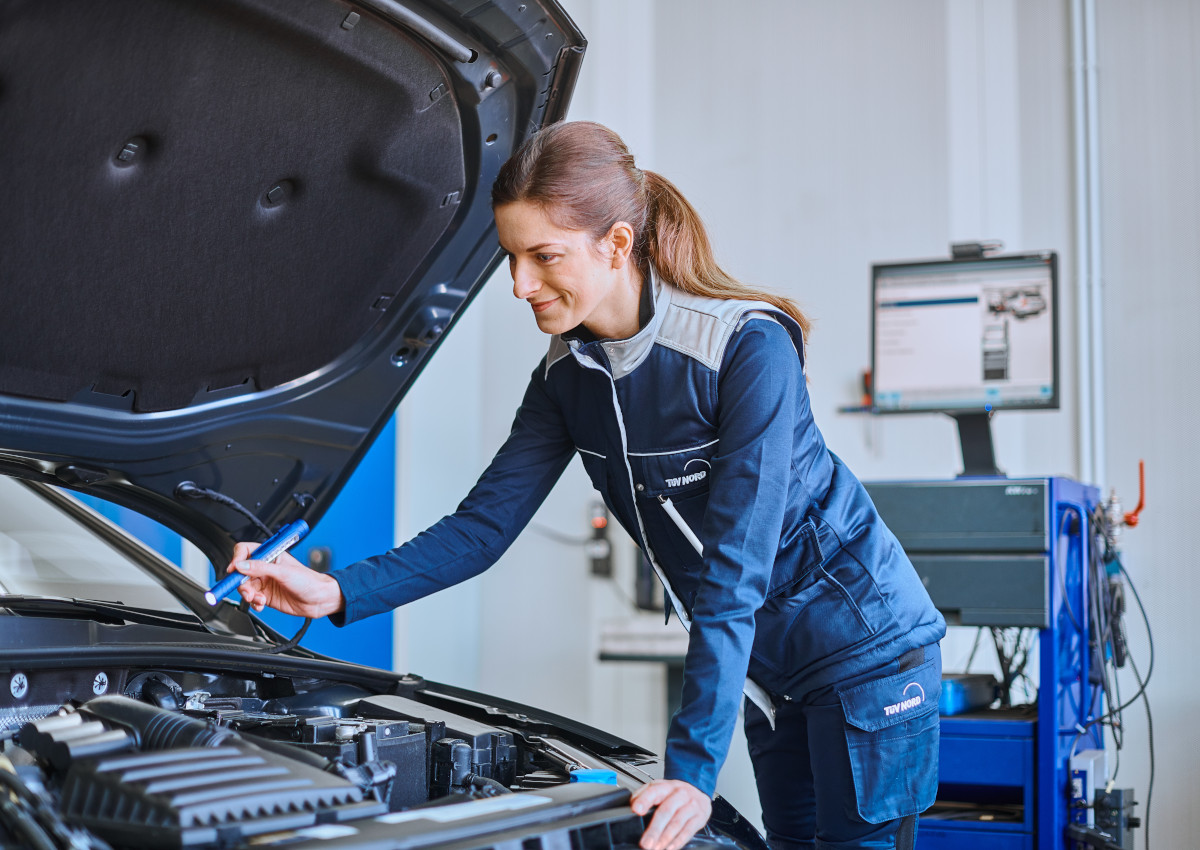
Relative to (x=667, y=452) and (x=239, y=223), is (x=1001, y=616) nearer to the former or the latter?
(x=667, y=452)

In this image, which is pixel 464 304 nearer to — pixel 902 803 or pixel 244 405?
pixel 244 405

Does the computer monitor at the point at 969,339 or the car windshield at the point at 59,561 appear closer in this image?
the car windshield at the point at 59,561

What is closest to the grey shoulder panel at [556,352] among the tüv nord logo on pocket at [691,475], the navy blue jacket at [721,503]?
the navy blue jacket at [721,503]

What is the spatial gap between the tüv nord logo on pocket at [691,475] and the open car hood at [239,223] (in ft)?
1.54

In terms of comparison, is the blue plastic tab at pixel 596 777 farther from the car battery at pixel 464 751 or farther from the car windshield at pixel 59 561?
the car windshield at pixel 59 561

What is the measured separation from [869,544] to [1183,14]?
2.70m

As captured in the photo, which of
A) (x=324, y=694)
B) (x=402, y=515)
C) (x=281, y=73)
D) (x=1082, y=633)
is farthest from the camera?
(x=402, y=515)

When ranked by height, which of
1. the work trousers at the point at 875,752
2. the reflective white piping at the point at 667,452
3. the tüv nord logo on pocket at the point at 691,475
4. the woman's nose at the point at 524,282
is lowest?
the work trousers at the point at 875,752

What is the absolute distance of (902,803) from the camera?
1336 mm

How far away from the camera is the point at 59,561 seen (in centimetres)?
158

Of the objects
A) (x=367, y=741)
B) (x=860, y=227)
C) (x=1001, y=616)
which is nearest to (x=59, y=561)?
(x=367, y=741)

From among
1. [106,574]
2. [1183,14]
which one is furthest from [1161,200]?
[106,574]

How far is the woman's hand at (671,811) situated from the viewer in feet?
3.32

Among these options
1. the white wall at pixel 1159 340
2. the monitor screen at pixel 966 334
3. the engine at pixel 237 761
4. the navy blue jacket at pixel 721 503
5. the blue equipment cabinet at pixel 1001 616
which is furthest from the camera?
the white wall at pixel 1159 340
